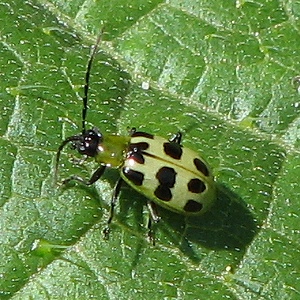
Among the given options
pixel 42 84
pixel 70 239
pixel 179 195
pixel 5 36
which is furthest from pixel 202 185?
pixel 5 36

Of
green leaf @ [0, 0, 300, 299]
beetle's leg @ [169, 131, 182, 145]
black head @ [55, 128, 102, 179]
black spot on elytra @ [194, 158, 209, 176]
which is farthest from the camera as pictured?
beetle's leg @ [169, 131, 182, 145]

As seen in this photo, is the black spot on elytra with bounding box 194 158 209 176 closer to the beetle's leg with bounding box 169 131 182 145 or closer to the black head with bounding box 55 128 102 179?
the beetle's leg with bounding box 169 131 182 145

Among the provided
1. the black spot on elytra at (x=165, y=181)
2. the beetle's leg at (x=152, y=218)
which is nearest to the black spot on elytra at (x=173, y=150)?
the black spot on elytra at (x=165, y=181)

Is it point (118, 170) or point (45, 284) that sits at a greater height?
point (118, 170)

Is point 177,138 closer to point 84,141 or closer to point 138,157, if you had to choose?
point 138,157

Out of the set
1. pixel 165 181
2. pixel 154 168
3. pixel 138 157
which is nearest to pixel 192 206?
pixel 165 181

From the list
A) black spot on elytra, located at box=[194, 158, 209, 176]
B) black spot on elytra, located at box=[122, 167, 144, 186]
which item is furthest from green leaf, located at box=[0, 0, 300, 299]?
black spot on elytra, located at box=[194, 158, 209, 176]

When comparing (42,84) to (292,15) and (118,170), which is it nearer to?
(118,170)
